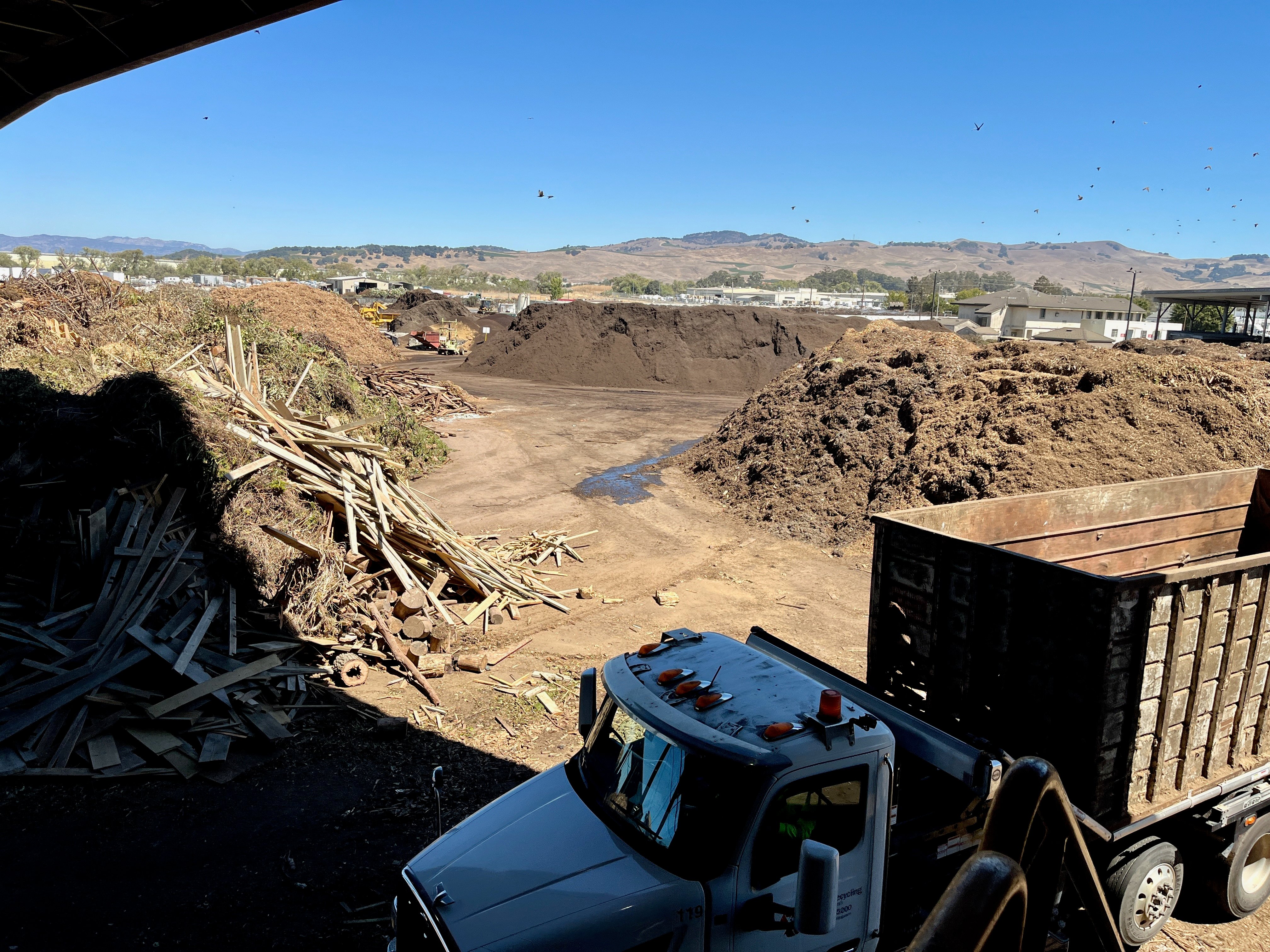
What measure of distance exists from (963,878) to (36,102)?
12.3 meters

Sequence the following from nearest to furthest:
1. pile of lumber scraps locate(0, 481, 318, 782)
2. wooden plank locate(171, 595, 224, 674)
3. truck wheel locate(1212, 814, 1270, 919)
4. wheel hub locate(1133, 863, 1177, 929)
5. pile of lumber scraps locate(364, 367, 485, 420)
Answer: wheel hub locate(1133, 863, 1177, 929) < truck wheel locate(1212, 814, 1270, 919) < pile of lumber scraps locate(0, 481, 318, 782) < wooden plank locate(171, 595, 224, 674) < pile of lumber scraps locate(364, 367, 485, 420)

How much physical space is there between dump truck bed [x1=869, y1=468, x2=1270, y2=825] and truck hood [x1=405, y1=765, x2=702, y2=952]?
2.24 m

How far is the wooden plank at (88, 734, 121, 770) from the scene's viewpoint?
7309 mm

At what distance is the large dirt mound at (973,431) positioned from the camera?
15266mm

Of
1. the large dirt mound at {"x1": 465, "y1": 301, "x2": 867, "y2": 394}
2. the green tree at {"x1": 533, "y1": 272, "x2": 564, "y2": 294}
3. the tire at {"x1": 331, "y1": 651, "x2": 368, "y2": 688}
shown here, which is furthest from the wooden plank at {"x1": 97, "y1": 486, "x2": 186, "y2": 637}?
the green tree at {"x1": 533, "y1": 272, "x2": 564, "y2": 294}

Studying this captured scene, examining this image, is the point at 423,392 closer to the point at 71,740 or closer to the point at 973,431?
the point at 973,431

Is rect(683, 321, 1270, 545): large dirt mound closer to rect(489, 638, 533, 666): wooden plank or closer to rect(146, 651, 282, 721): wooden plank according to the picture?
rect(489, 638, 533, 666): wooden plank

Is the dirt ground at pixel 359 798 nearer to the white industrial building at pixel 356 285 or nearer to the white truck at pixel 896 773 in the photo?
the white truck at pixel 896 773

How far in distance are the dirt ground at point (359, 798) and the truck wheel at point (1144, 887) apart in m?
0.42

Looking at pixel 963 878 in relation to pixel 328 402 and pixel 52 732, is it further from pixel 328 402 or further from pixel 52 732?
pixel 328 402

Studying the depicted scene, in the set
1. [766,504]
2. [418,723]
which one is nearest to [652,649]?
[418,723]

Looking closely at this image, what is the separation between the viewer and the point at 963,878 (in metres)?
1.84

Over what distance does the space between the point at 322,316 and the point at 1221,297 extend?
66.8 m

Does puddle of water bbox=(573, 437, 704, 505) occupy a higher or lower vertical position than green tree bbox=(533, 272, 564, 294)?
lower
